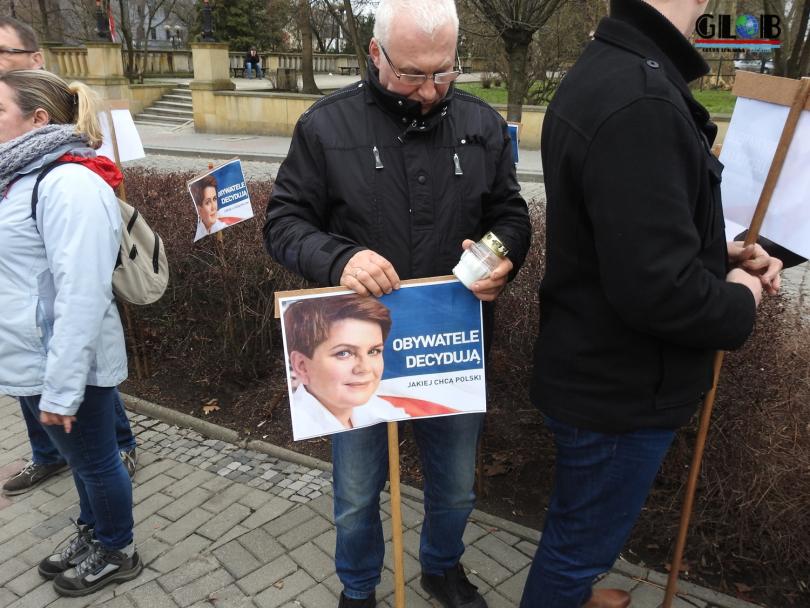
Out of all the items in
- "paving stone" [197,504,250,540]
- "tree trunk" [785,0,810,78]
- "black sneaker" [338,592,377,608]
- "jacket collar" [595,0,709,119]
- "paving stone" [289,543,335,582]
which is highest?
"tree trunk" [785,0,810,78]

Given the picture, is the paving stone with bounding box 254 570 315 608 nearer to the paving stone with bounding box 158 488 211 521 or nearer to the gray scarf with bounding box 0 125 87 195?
the paving stone with bounding box 158 488 211 521

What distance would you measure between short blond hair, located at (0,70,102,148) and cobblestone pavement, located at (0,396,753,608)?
1.83 meters

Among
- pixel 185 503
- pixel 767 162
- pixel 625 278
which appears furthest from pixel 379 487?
pixel 767 162

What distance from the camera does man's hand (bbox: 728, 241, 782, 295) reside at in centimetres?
184

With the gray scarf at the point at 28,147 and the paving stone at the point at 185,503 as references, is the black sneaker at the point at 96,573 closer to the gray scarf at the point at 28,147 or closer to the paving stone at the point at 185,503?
the paving stone at the point at 185,503

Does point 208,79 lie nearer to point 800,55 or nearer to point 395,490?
point 800,55

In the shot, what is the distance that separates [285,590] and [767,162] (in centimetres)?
241

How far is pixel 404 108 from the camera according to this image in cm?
198

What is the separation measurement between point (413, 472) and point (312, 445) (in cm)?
68

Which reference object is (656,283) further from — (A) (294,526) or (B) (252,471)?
(B) (252,471)

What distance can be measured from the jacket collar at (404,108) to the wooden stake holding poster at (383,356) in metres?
0.50

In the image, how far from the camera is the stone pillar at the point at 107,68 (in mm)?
21219

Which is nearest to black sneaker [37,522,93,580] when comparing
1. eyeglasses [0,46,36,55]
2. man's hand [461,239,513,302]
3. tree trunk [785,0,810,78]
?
man's hand [461,239,513,302]

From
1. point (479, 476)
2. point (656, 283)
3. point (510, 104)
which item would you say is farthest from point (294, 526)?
point (510, 104)
